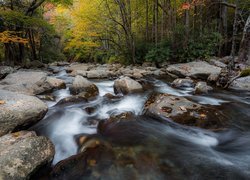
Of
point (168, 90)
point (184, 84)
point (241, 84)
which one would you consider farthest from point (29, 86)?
point (241, 84)

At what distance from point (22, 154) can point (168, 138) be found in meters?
2.29

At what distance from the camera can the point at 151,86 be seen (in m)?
7.23

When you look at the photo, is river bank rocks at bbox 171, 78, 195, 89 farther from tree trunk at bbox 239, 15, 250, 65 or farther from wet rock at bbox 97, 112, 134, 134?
wet rock at bbox 97, 112, 134, 134

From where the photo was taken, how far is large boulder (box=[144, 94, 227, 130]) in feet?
11.8

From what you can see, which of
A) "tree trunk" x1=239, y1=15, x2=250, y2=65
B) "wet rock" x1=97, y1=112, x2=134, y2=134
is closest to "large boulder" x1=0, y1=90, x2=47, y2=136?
"wet rock" x1=97, y1=112, x2=134, y2=134

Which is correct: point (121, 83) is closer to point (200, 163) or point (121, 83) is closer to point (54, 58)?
point (200, 163)

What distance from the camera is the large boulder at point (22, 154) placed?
79.4 inches

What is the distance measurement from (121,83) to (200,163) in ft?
12.5

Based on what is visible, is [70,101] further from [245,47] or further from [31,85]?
[245,47]

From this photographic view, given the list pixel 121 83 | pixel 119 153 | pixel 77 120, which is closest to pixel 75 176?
pixel 119 153

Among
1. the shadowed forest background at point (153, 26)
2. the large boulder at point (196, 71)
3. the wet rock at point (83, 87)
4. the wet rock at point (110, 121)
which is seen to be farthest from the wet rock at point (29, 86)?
the large boulder at point (196, 71)

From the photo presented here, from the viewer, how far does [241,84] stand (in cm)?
616

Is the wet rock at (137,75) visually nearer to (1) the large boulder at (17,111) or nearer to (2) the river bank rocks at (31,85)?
(2) the river bank rocks at (31,85)

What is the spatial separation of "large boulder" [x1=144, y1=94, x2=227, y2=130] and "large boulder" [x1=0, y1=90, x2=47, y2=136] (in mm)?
2237
